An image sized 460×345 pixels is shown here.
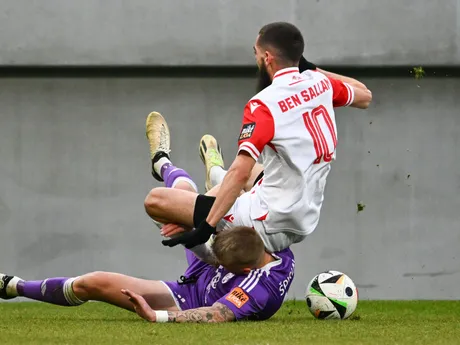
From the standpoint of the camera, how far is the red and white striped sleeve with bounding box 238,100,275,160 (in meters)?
6.05

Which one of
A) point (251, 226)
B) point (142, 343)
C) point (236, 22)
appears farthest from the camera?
point (236, 22)

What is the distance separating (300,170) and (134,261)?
4.68 m

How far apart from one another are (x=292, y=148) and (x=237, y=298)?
924 millimetres

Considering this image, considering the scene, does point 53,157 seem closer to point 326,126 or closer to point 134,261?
point 134,261

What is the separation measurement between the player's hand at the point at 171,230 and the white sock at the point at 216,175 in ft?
2.68

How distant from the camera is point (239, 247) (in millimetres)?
6215

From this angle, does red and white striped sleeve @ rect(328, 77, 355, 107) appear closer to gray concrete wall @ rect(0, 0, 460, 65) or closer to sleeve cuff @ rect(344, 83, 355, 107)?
sleeve cuff @ rect(344, 83, 355, 107)

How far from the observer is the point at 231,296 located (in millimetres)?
6273

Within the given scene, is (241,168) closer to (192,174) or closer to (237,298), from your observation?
(237,298)

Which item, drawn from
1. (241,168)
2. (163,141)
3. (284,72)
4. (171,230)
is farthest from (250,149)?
(163,141)

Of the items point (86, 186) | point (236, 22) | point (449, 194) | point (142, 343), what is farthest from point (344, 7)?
point (142, 343)

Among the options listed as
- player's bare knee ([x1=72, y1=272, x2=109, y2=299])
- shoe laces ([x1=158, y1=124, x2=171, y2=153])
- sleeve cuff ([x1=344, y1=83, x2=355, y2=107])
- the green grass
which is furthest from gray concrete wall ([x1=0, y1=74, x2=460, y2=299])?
player's bare knee ([x1=72, y1=272, x2=109, y2=299])

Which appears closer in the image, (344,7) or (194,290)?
(194,290)

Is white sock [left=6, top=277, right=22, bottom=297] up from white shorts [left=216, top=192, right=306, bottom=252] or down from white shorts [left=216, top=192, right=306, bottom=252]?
down
